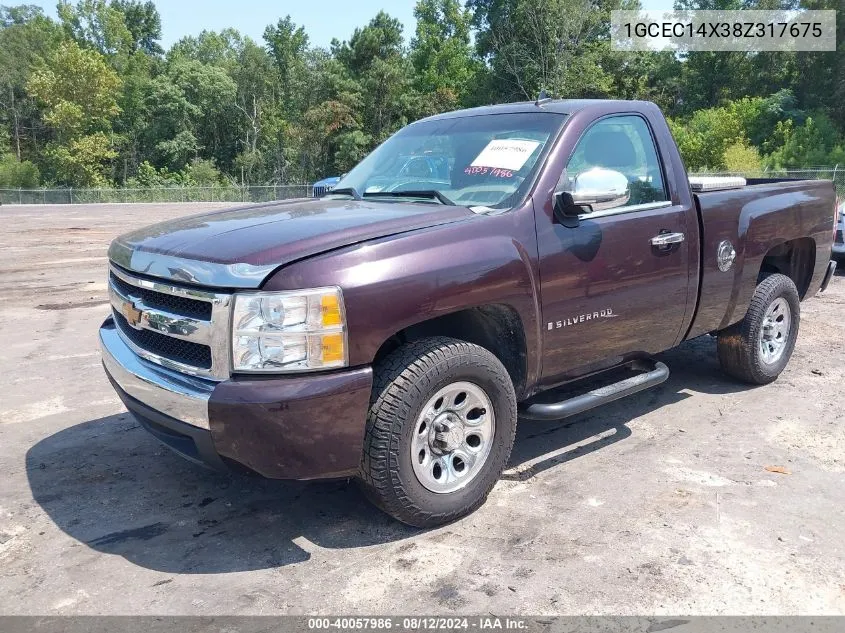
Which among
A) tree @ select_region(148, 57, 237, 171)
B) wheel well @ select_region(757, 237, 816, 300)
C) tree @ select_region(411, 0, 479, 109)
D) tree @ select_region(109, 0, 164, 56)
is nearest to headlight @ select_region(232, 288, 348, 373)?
wheel well @ select_region(757, 237, 816, 300)

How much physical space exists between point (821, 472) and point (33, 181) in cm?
6972

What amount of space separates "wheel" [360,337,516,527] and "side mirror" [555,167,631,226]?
2.94 ft

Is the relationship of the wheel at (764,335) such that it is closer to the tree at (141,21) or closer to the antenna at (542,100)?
the antenna at (542,100)

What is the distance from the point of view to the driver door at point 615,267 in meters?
3.78

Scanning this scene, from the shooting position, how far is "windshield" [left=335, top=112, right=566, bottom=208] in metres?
3.88

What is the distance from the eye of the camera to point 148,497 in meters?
3.83

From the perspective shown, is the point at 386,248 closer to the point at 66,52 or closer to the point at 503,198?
the point at 503,198

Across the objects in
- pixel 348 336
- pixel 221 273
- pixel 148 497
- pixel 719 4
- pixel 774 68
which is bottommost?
pixel 148 497

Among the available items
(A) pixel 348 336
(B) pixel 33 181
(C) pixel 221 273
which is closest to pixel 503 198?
(A) pixel 348 336

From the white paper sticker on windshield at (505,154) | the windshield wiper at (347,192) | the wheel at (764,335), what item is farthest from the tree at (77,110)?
the white paper sticker on windshield at (505,154)

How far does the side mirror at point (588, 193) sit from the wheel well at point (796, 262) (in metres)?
2.49

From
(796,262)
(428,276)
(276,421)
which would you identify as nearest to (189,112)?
(796,262)

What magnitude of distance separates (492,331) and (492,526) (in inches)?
37.0

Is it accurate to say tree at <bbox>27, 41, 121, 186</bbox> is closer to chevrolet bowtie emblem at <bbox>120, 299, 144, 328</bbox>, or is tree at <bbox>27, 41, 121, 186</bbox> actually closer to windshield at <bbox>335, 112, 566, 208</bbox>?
windshield at <bbox>335, 112, 566, 208</bbox>
